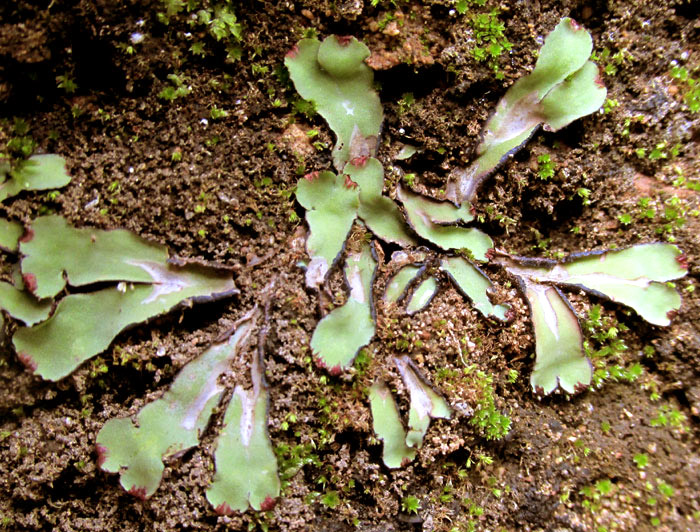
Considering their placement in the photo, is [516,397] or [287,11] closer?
[287,11]

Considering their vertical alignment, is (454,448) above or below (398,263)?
below

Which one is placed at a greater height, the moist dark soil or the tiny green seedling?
the tiny green seedling

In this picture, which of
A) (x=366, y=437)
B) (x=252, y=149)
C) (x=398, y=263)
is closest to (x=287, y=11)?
(x=252, y=149)

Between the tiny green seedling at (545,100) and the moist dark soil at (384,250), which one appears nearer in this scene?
the moist dark soil at (384,250)

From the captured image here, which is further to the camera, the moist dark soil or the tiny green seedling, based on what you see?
the tiny green seedling

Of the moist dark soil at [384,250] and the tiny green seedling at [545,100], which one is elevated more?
the tiny green seedling at [545,100]

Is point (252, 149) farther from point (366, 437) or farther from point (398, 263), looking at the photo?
point (366, 437)

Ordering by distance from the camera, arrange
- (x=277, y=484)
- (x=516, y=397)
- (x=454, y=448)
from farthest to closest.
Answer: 1. (x=516, y=397)
2. (x=454, y=448)
3. (x=277, y=484)

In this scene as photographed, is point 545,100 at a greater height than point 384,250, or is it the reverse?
point 545,100
